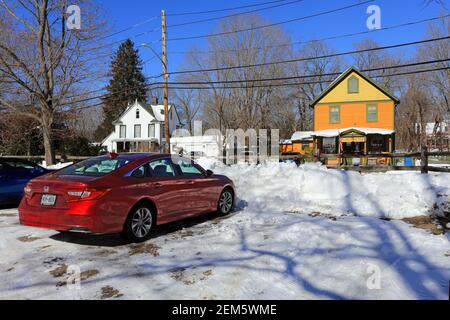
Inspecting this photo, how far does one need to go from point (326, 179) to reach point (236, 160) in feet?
48.8

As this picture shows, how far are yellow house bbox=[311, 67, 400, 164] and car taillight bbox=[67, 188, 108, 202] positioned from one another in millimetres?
29654

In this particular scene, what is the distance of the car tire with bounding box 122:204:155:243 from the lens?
6.47m

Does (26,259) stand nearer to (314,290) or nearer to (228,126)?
(314,290)

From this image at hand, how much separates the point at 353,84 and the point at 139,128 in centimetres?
3254

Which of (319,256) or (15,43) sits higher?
(15,43)

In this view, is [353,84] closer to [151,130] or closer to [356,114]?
[356,114]

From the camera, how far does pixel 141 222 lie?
6715 millimetres

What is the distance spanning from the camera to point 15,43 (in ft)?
71.3

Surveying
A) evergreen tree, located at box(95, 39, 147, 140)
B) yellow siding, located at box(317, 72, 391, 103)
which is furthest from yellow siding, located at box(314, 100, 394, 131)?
evergreen tree, located at box(95, 39, 147, 140)

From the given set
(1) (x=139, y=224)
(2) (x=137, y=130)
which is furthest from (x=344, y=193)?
(2) (x=137, y=130)

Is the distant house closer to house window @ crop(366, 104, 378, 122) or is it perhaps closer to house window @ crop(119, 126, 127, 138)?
house window @ crop(366, 104, 378, 122)
